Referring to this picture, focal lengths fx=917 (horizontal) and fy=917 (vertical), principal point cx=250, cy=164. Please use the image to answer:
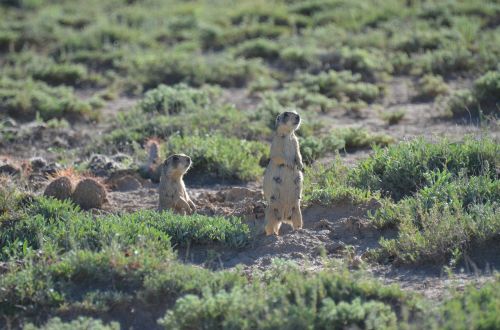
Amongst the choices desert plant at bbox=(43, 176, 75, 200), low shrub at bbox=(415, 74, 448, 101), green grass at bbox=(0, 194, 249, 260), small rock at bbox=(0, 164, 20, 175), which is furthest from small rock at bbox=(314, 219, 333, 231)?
low shrub at bbox=(415, 74, 448, 101)

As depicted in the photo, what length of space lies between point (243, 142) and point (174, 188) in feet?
7.25

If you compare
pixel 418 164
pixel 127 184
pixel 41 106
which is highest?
pixel 418 164

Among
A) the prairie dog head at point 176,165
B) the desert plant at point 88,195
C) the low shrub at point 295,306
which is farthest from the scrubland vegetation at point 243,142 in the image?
the prairie dog head at point 176,165

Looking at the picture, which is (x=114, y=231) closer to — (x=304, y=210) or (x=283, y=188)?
(x=283, y=188)

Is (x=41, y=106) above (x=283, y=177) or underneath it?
underneath

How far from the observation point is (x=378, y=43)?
618 inches

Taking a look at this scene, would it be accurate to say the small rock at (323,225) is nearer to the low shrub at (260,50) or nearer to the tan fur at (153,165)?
the tan fur at (153,165)

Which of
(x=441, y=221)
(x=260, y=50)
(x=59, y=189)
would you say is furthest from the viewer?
(x=260, y=50)

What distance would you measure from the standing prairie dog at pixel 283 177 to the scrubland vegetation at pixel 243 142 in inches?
13.1

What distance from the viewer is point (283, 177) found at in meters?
8.39

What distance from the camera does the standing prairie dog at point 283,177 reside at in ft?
27.5

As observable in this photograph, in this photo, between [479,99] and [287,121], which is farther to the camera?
[479,99]

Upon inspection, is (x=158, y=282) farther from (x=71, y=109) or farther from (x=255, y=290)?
(x=71, y=109)

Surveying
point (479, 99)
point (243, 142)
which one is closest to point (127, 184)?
point (243, 142)
